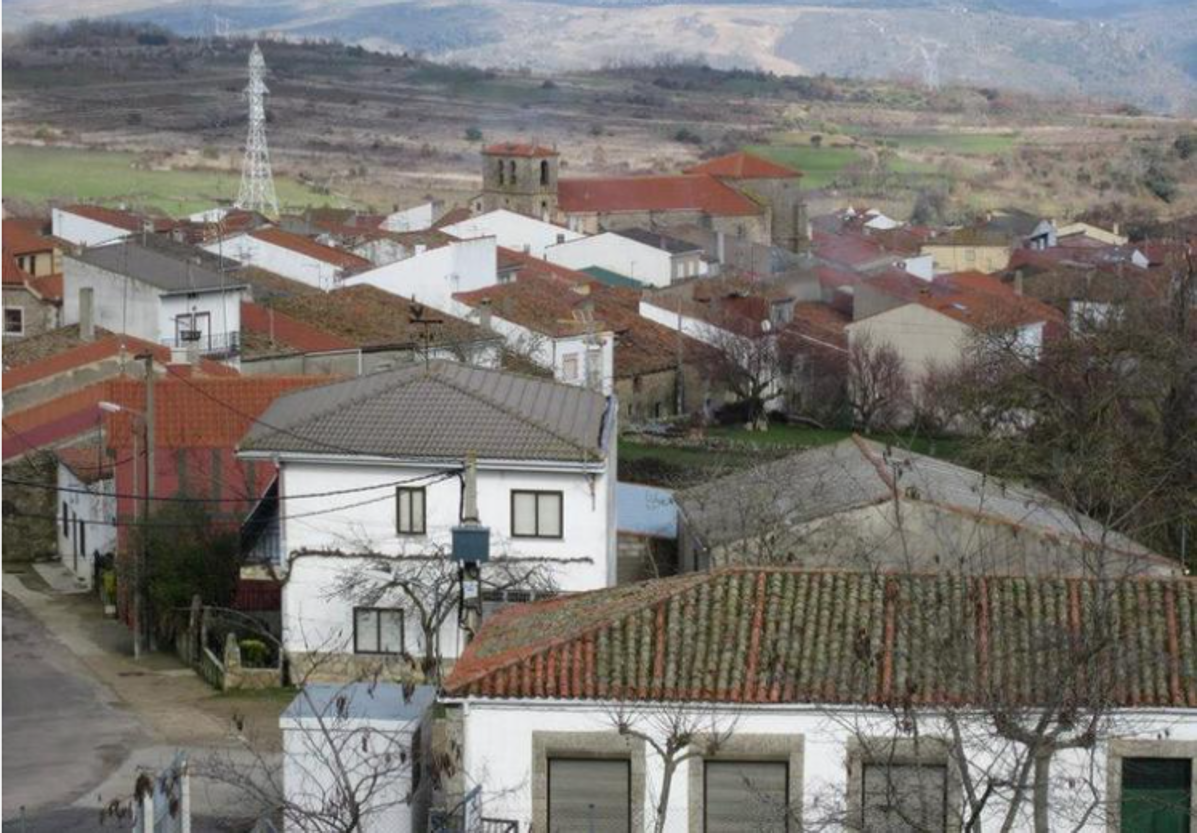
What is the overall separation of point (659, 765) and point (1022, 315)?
107ft

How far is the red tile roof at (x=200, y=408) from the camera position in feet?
66.6

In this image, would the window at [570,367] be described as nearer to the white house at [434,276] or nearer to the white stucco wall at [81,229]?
the white house at [434,276]

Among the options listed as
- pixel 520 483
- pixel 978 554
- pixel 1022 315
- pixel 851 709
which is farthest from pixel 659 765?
pixel 1022 315

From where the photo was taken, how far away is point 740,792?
1015cm

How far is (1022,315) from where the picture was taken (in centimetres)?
4181

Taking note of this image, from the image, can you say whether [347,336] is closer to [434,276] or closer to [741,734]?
[434,276]

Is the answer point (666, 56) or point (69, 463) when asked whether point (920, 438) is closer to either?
point (69, 463)

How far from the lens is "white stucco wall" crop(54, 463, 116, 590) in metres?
20.5

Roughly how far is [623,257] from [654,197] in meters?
23.7

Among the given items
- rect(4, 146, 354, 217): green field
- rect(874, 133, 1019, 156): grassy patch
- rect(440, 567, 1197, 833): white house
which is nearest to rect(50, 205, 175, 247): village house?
rect(4, 146, 354, 217): green field

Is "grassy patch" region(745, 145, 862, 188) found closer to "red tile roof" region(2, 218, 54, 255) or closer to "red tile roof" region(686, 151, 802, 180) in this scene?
"red tile roof" region(686, 151, 802, 180)

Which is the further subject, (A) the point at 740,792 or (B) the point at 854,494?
(B) the point at 854,494

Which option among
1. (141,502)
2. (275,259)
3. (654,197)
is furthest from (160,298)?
(654,197)

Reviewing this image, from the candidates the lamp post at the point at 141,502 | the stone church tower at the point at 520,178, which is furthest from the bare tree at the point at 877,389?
the stone church tower at the point at 520,178
